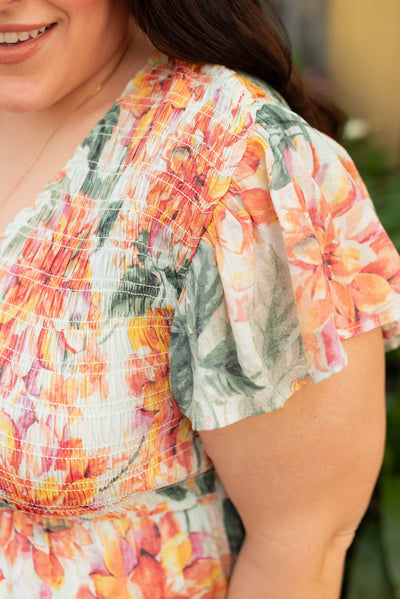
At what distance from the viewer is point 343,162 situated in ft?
3.38

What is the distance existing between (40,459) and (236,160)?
0.51 meters

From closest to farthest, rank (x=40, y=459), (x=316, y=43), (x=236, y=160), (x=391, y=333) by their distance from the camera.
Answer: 1. (x=236, y=160)
2. (x=40, y=459)
3. (x=391, y=333)
4. (x=316, y=43)

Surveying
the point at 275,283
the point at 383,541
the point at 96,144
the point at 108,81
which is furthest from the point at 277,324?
the point at 383,541

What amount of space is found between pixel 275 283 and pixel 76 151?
0.42 meters

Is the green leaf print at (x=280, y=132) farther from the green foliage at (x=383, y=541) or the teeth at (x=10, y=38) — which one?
the green foliage at (x=383, y=541)

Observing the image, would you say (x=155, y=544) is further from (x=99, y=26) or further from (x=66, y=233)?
(x=99, y=26)

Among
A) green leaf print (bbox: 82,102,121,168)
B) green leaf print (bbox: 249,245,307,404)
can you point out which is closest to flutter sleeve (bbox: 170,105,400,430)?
green leaf print (bbox: 249,245,307,404)

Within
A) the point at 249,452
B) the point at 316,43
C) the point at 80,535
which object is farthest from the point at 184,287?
the point at 316,43

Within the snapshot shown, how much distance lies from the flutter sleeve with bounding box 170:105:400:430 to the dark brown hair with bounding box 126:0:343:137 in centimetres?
16

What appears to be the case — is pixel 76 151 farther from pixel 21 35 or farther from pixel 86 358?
pixel 86 358

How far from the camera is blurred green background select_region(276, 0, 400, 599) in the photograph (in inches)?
82.9

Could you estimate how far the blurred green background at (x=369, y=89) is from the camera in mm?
2105

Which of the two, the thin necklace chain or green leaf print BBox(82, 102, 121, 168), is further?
the thin necklace chain

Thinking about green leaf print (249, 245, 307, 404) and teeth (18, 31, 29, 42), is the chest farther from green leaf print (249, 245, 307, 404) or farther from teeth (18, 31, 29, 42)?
teeth (18, 31, 29, 42)
